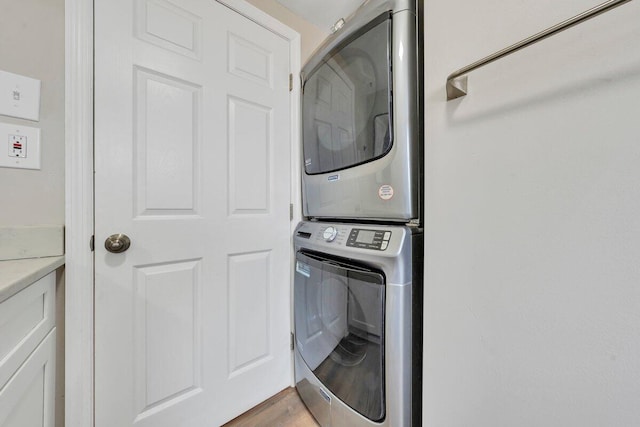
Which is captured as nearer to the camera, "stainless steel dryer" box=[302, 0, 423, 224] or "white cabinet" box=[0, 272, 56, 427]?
"white cabinet" box=[0, 272, 56, 427]

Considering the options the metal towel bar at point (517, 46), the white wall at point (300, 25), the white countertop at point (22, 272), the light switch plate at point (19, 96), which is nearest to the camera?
the metal towel bar at point (517, 46)

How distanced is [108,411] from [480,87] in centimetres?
160

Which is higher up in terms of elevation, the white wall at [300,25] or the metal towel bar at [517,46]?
the white wall at [300,25]

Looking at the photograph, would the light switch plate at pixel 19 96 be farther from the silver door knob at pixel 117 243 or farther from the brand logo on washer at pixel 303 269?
the brand logo on washer at pixel 303 269

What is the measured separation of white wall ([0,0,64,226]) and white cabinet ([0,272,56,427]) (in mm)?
242

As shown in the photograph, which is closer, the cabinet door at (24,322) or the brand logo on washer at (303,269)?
the cabinet door at (24,322)

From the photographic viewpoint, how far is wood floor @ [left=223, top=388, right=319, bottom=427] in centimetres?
115

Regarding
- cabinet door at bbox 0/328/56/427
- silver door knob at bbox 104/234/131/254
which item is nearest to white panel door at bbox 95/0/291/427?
silver door knob at bbox 104/234/131/254

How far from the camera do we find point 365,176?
3.01 ft

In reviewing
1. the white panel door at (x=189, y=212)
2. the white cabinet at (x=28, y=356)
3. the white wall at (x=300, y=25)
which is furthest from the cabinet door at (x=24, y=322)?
the white wall at (x=300, y=25)

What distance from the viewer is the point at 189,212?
3.44ft

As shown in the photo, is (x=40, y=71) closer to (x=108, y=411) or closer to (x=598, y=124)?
(x=108, y=411)

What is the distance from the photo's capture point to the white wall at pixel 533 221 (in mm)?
Result: 415

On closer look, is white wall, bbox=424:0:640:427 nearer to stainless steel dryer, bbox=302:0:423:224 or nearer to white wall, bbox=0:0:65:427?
stainless steel dryer, bbox=302:0:423:224
